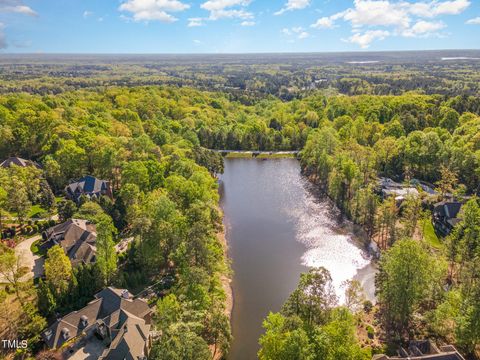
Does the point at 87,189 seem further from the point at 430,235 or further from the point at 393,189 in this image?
the point at 430,235

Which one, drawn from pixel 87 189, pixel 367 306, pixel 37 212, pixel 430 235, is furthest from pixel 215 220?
pixel 430 235

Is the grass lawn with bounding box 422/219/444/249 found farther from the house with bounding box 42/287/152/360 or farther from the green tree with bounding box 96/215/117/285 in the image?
the green tree with bounding box 96/215/117/285

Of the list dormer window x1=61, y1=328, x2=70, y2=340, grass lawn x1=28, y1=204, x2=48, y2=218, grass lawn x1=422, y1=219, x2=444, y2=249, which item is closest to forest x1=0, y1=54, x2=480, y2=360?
grass lawn x1=422, y1=219, x2=444, y2=249

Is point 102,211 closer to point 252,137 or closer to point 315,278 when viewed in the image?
point 315,278

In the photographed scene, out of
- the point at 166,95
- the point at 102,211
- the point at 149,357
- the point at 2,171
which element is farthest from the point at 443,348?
the point at 166,95

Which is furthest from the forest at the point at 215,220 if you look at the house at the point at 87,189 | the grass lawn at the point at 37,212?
the house at the point at 87,189
